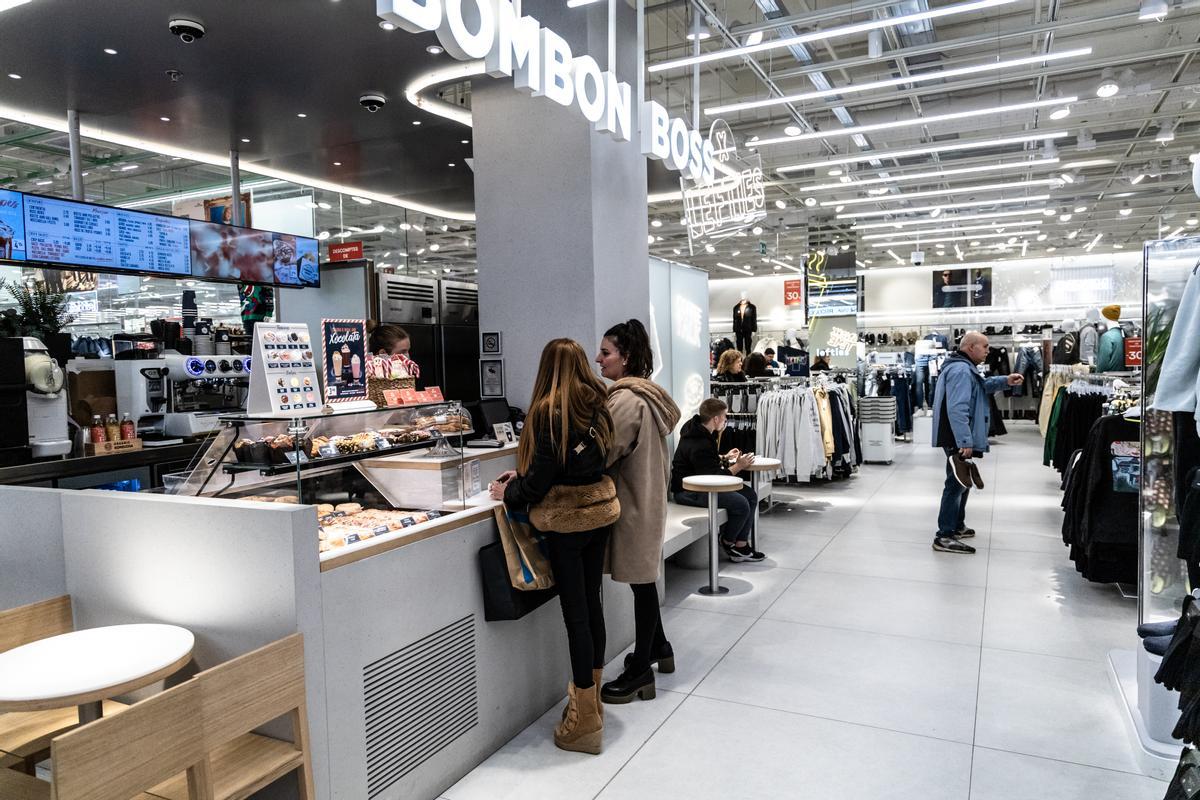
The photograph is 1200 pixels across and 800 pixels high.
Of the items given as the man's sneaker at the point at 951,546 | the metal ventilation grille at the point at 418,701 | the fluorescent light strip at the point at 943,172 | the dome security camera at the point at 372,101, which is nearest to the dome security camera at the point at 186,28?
the dome security camera at the point at 372,101

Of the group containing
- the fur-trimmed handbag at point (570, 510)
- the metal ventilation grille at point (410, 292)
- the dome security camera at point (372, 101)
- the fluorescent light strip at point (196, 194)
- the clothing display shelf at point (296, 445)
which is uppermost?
the fluorescent light strip at point (196, 194)

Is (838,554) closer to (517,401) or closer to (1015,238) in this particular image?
(517,401)

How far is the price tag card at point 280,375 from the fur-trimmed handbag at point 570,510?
98 cm

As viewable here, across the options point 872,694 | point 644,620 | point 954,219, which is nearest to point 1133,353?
point 872,694

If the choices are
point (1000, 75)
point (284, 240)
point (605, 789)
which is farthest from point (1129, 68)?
point (605, 789)

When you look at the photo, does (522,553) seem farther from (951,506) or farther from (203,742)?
(951,506)

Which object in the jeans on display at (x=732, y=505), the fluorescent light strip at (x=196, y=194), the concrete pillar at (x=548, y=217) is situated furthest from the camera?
the fluorescent light strip at (x=196, y=194)

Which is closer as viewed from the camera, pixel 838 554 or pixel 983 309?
pixel 838 554

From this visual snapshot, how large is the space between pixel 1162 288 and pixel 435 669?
3.03 metres

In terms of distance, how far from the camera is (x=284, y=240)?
7.32 m

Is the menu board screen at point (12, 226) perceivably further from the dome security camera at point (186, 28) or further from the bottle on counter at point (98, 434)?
the dome security camera at point (186, 28)

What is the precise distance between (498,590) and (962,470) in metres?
4.12

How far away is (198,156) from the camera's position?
299 inches

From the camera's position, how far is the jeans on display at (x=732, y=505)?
5.38 metres
